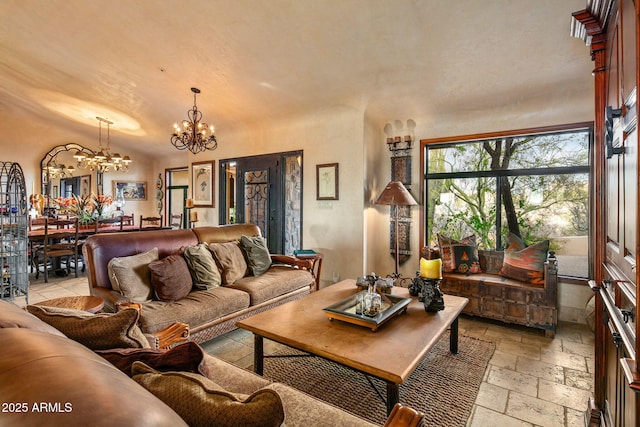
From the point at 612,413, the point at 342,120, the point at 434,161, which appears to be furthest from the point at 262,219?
the point at 612,413

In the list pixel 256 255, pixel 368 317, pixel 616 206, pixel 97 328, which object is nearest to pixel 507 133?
pixel 616 206

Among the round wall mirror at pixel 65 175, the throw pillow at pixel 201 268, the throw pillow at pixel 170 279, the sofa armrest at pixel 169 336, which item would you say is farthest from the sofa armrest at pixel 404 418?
the round wall mirror at pixel 65 175

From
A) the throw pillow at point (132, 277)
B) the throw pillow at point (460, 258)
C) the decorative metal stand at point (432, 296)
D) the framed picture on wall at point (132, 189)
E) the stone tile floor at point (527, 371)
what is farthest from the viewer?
the framed picture on wall at point (132, 189)

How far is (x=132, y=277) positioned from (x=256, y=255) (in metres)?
1.34

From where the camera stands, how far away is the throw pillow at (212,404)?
0.68 metres

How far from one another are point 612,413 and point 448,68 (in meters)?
3.03

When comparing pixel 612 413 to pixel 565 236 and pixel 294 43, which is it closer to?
pixel 565 236

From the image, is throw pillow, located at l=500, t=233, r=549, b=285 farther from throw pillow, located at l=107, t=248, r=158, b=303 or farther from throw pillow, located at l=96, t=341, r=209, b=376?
throw pillow, located at l=107, t=248, r=158, b=303

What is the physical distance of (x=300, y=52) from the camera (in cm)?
332

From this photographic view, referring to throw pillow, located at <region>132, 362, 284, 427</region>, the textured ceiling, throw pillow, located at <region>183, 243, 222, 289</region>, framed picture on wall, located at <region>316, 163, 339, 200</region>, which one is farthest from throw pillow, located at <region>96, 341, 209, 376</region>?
framed picture on wall, located at <region>316, 163, 339, 200</region>

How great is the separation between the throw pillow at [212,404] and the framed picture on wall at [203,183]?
5734 millimetres

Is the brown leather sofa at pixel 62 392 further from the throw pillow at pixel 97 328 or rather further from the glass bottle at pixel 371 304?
the glass bottle at pixel 371 304

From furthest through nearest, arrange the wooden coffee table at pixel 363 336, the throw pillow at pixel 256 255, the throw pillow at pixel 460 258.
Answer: the throw pillow at pixel 460 258, the throw pillow at pixel 256 255, the wooden coffee table at pixel 363 336

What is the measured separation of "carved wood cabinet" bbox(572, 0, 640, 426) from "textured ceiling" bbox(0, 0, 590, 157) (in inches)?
44.7
